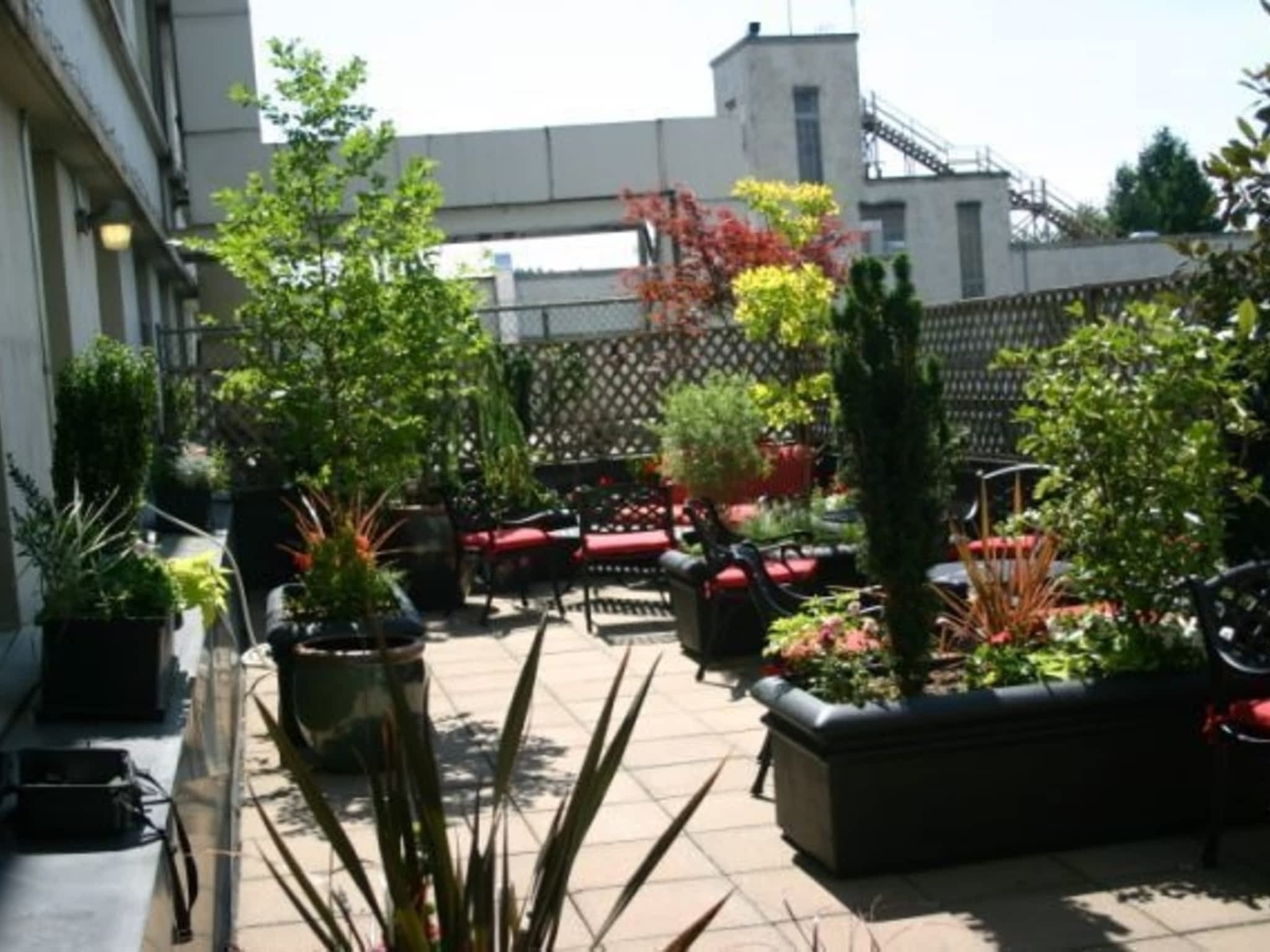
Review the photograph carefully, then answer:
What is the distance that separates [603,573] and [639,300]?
572 centimetres

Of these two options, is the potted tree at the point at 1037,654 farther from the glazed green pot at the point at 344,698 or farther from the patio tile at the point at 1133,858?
the glazed green pot at the point at 344,698

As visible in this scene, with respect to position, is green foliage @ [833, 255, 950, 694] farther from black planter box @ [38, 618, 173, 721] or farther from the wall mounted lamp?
the wall mounted lamp

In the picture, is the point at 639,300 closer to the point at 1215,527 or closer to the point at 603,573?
the point at 603,573

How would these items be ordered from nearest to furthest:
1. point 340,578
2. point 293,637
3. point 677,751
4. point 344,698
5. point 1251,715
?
point 1251,715 → point 344,698 → point 677,751 → point 293,637 → point 340,578

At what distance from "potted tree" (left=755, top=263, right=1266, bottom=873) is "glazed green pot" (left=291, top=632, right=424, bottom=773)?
5.57 ft

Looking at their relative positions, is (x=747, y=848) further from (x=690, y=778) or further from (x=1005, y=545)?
(x=1005, y=545)

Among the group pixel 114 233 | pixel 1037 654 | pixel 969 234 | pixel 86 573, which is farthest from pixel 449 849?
pixel 969 234

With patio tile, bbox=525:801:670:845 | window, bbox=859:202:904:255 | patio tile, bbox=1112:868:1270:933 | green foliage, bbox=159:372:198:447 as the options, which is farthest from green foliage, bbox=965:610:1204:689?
window, bbox=859:202:904:255

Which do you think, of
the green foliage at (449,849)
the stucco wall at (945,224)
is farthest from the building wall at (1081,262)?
the green foliage at (449,849)

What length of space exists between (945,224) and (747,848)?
32218 millimetres

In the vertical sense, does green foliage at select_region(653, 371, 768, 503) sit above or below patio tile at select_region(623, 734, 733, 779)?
above

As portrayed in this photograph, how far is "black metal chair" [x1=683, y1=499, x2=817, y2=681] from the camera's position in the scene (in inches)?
316

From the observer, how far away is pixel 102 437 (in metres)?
5.18

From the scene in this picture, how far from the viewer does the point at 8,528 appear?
4.91 m
